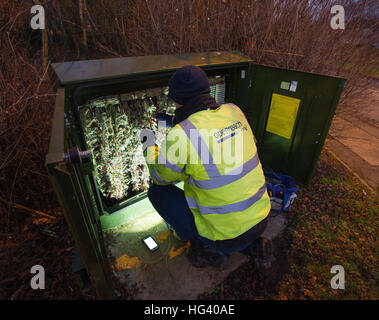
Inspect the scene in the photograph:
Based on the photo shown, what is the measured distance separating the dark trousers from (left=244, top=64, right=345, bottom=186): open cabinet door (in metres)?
1.41

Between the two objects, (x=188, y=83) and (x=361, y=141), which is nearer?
(x=188, y=83)

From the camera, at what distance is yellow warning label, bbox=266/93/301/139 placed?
2.63 m

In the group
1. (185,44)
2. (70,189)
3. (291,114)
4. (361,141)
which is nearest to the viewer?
(70,189)

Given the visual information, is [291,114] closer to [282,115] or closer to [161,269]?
[282,115]

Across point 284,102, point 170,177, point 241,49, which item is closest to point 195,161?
point 170,177

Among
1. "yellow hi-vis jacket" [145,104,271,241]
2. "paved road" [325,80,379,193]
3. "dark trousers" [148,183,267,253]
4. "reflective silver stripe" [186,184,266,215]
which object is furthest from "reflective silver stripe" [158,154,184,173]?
"paved road" [325,80,379,193]

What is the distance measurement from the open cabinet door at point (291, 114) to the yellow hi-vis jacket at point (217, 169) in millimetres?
1244

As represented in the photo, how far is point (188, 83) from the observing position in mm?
1553

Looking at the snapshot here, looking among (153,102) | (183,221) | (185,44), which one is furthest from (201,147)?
(185,44)

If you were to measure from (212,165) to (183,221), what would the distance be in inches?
26.3

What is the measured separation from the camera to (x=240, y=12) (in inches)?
151

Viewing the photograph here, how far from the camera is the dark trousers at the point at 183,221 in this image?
5.51 ft

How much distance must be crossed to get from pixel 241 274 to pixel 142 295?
2.97ft
